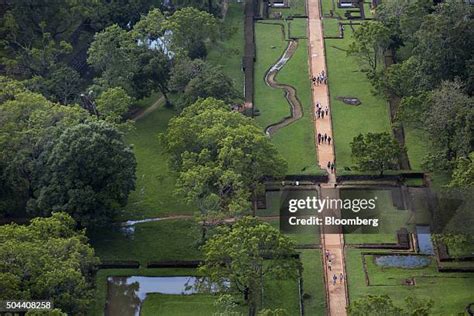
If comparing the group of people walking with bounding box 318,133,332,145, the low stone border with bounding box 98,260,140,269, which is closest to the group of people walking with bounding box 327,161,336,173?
the group of people walking with bounding box 318,133,332,145

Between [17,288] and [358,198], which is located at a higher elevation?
[358,198]

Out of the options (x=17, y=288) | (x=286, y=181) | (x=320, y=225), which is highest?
(x=286, y=181)

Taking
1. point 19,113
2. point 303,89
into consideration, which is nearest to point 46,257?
point 19,113

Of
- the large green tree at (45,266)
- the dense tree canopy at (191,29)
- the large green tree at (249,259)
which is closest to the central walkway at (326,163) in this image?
the large green tree at (249,259)

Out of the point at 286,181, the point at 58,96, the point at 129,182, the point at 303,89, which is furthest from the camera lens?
the point at 303,89

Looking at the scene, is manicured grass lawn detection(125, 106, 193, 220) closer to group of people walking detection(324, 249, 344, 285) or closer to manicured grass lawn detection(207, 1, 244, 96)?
manicured grass lawn detection(207, 1, 244, 96)

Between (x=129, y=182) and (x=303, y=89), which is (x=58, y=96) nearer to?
(x=129, y=182)
